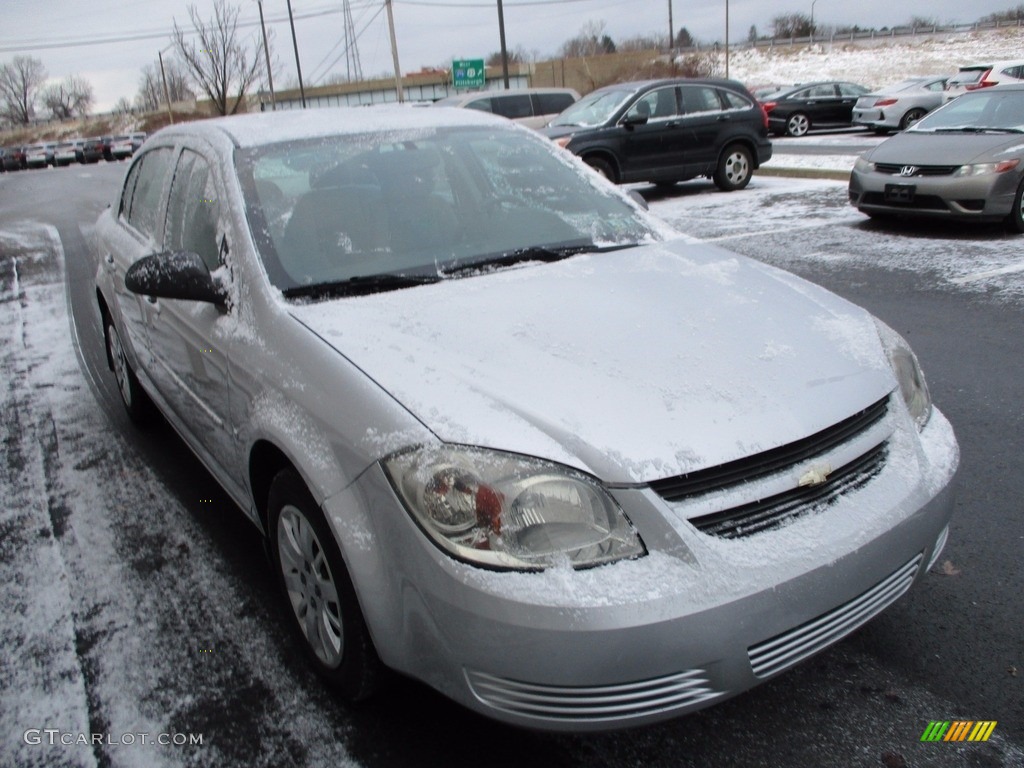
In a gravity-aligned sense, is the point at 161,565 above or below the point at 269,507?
below

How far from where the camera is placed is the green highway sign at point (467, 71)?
3981cm

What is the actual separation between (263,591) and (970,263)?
6.81 metres

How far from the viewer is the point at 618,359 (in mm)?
2281

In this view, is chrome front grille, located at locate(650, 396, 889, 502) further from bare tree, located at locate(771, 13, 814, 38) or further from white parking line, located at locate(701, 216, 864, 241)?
bare tree, located at locate(771, 13, 814, 38)

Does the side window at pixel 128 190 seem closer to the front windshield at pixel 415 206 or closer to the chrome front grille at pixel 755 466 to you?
the front windshield at pixel 415 206

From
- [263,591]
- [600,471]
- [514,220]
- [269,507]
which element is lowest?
[263,591]

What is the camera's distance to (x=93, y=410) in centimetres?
519

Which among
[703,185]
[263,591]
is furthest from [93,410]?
[703,185]

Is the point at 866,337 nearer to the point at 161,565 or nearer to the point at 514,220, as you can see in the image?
the point at 514,220

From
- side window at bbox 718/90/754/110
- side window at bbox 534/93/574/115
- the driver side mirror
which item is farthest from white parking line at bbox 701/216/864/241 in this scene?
side window at bbox 534/93/574/115

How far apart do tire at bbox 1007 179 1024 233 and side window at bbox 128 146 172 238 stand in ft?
25.4

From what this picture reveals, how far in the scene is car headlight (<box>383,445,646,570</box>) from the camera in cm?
187

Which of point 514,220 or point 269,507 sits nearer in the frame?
point 269,507

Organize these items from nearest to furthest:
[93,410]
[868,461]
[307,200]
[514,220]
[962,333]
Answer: [868,461] < [307,200] < [514,220] < [93,410] < [962,333]
